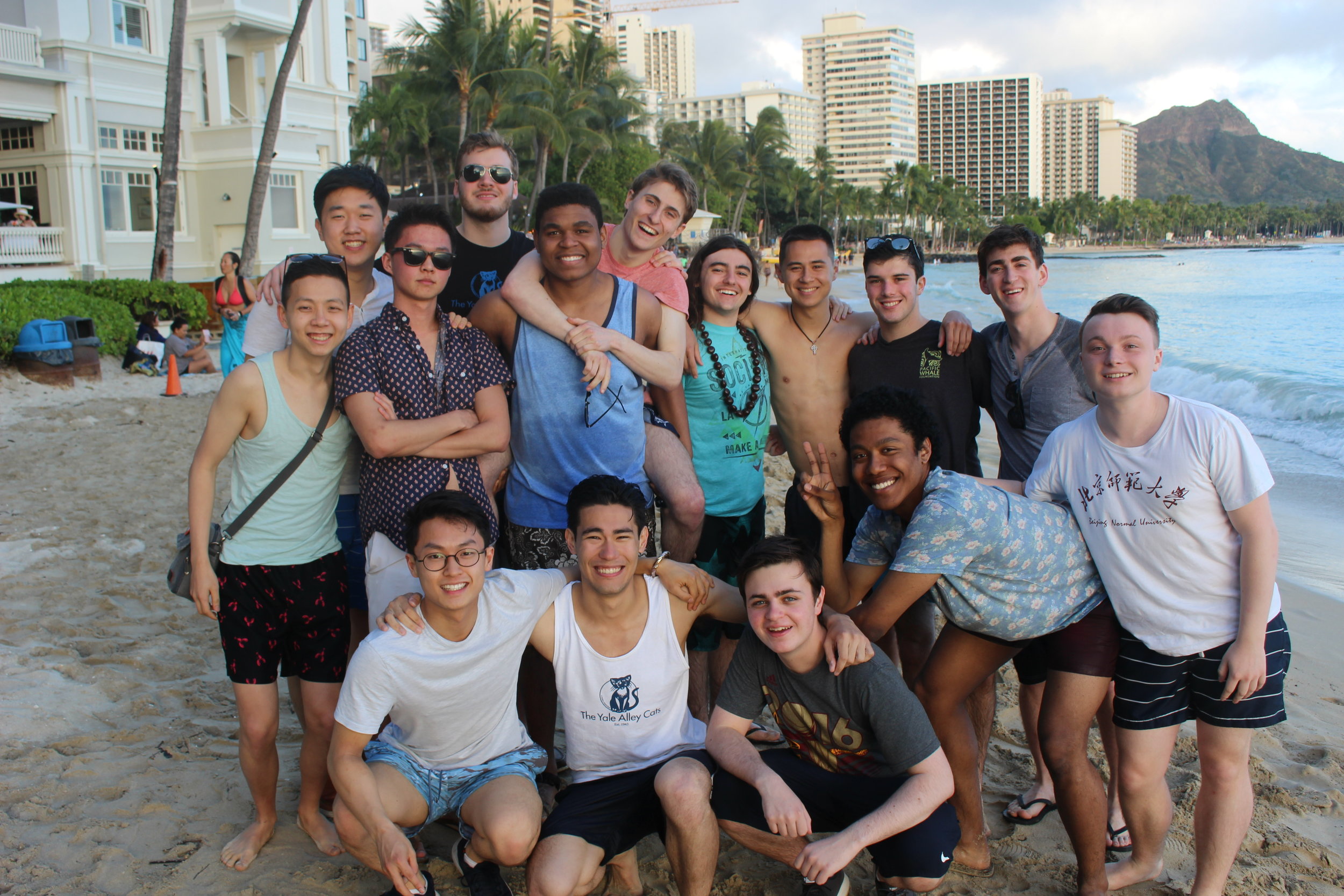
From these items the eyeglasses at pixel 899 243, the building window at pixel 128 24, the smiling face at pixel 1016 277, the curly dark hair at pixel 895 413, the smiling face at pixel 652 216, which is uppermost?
the building window at pixel 128 24

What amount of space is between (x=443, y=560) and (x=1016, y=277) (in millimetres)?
2611

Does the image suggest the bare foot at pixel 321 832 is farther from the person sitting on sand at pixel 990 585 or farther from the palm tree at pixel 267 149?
the palm tree at pixel 267 149

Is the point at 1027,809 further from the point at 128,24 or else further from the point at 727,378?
the point at 128,24

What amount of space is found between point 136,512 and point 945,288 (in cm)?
4846

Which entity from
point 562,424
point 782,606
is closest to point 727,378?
point 562,424

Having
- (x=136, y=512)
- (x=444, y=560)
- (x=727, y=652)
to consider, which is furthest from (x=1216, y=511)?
(x=136, y=512)

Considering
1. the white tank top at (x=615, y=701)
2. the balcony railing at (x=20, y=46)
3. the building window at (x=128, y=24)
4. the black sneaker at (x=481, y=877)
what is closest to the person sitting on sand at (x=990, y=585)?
the white tank top at (x=615, y=701)

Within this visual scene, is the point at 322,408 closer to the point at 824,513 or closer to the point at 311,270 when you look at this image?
the point at 311,270

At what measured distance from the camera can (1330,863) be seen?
339 centimetres

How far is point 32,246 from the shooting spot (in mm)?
20562

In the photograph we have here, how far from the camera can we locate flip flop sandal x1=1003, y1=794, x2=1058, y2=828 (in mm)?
3643

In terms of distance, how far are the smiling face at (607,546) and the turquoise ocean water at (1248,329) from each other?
10640 mm

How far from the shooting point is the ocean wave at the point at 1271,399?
13.1m

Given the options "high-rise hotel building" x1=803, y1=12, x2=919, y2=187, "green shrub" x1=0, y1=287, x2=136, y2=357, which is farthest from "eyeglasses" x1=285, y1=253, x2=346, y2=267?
"high-rise hotel building" x1=803, y1=12, x2=919, y2=187
